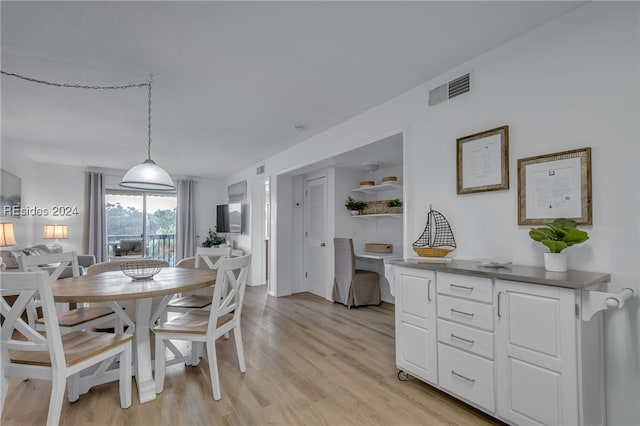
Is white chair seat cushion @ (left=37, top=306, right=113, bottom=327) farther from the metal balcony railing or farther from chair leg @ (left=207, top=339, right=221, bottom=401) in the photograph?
the metal balcony railing

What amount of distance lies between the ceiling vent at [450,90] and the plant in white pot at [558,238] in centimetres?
121

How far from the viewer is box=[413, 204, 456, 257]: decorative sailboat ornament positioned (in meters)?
2.36

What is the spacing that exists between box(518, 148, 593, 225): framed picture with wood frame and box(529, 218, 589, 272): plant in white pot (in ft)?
0.34

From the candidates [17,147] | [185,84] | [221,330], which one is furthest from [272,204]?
[17,147]

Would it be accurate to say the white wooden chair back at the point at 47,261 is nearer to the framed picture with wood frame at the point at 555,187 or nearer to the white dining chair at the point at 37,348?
the white dining chair at the point at 37,348

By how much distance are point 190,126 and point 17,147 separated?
10.0 ft

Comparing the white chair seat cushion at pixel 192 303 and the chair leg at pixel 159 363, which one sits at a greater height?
the white chair seat cushion at pixel 192 303

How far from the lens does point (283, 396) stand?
6.94 ft

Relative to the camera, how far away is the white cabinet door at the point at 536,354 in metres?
1.49

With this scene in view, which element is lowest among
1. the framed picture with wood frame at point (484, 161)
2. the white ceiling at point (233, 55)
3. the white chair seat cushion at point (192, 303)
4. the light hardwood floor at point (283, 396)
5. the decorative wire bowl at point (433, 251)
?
the light hardwood floor at point (283, 396)

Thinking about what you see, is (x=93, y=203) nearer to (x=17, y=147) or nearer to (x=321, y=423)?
(x=17, y=147)

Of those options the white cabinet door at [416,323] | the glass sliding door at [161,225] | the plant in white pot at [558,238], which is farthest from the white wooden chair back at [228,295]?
the glass sliding door at [161,225]

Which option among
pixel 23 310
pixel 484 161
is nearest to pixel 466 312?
pixel 484 161

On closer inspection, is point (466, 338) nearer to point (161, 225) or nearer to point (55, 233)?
point (55, 233)
